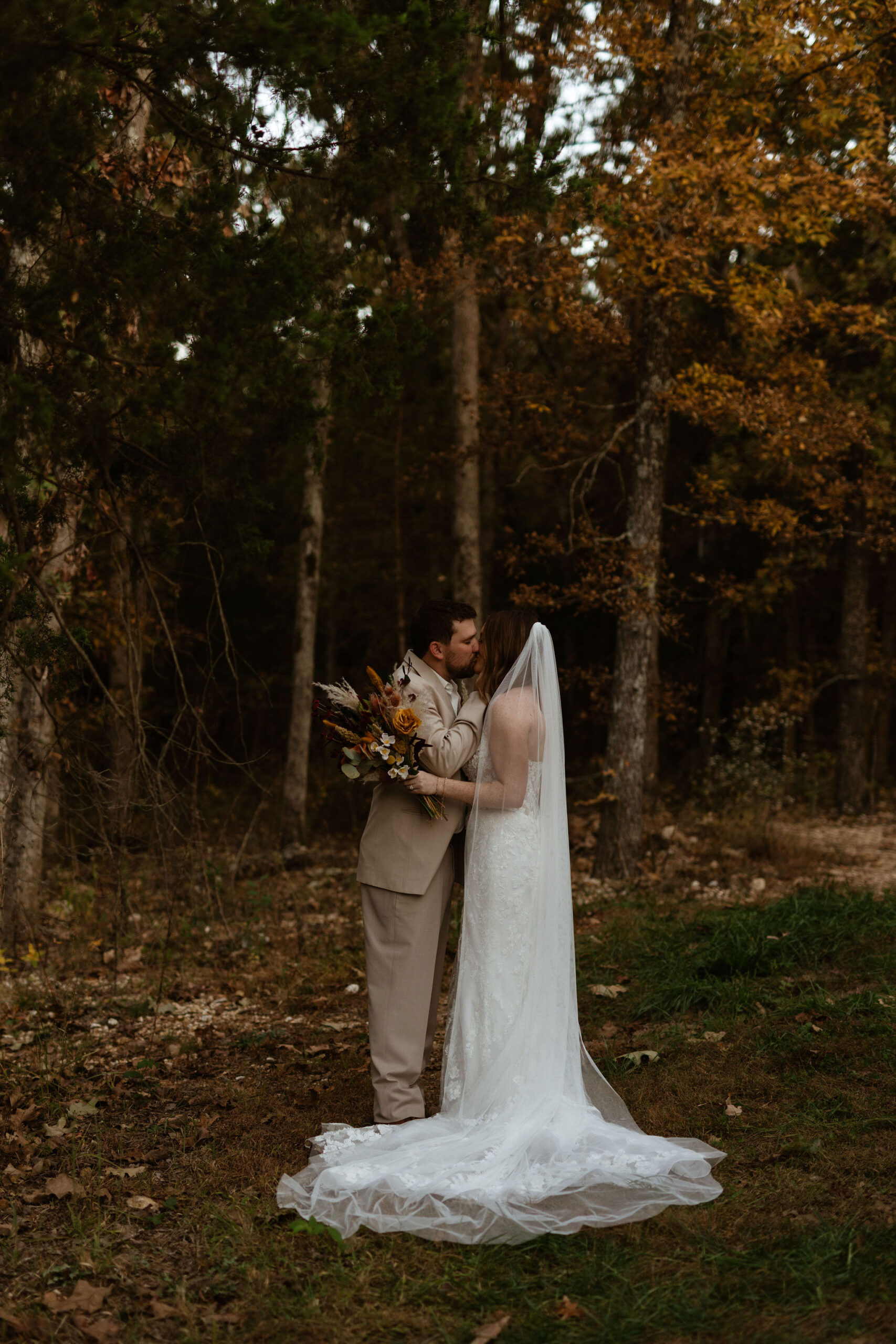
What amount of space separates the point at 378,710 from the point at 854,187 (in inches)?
300

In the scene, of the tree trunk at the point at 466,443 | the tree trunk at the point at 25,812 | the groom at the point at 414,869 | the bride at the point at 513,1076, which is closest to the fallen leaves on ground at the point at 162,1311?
the bride at the point at 513,1076

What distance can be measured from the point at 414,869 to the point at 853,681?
12408 mm

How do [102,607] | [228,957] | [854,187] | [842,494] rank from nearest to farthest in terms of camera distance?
[228,957] < [854,187] < [102,607] < [842,494]

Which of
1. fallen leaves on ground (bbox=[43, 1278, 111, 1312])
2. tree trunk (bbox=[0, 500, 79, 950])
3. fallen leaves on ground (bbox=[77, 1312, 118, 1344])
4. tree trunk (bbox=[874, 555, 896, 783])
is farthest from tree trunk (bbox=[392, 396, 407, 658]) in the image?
fallen leaves on ground (bbox=[77, 1312, 118, 1344])

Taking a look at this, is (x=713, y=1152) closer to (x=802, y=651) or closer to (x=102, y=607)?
(x=102, y=607)

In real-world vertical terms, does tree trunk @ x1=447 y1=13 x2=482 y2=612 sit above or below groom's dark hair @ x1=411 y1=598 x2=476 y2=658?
above

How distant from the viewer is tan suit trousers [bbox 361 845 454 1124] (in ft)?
15.1

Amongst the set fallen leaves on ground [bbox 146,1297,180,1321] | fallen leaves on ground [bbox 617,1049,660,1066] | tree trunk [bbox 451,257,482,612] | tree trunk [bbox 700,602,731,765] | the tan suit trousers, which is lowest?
fallen leaves on ground [bbox 146,1297,180,1321]

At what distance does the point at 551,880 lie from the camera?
4645mm

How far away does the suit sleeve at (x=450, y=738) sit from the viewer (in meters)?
4.55

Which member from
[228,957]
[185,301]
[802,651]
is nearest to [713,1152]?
[185,301]

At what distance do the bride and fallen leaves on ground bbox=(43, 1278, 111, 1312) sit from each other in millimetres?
714

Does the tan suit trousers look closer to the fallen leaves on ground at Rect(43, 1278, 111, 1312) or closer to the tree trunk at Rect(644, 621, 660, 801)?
the fallen leaves on ground at Rect(43, 1278, 111, 1312)

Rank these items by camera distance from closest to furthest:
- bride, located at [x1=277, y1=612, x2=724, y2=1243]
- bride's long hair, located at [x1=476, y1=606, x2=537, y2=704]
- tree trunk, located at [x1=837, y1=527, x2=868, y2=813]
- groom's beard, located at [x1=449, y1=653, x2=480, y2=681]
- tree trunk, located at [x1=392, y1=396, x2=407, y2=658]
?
bride, located at [x1=277, y1=612, x2=724, y2=1243]
bride's long hair, located at [x1=476, y1=606, x2=537, y2=704]
groom's beard, located at [x1=449, y1=653, x2=480, y2=681]
tree trunk, located at [x1=837, y1=527, x2=868, y2=813]
tree trunk, located at [x1=392, y1=396, x2=407, y2=658]
